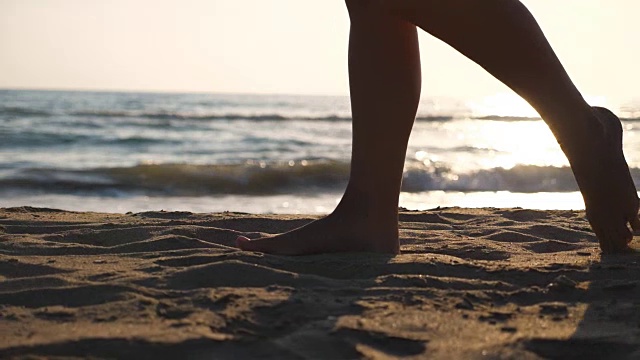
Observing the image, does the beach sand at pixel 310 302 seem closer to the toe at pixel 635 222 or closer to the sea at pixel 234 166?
the toe at pixel 635 222

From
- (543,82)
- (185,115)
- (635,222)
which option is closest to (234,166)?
(635,222)

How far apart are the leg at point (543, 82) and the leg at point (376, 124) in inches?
3.1

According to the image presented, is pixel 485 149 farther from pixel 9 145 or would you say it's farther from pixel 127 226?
pixel 127 226

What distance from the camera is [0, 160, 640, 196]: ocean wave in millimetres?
6406

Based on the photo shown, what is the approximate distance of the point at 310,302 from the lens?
1415mm

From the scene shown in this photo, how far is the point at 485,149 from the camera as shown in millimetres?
11828

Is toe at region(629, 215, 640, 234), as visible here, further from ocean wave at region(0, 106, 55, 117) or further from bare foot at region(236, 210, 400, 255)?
ocean wave at region(0, 106, 55, 117)

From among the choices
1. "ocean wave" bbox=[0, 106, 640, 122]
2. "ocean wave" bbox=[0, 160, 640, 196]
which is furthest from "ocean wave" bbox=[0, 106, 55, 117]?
"ocean wave" bbox=[0, 160, 640, 196]

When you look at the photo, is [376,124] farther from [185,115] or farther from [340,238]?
[185,115]

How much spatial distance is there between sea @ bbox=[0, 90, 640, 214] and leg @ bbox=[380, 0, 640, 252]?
25 cm

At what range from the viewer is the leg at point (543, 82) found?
1712 millimetres

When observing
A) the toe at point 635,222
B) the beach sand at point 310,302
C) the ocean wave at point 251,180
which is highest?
the ocean wave at point 251,180

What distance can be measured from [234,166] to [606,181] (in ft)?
18.2

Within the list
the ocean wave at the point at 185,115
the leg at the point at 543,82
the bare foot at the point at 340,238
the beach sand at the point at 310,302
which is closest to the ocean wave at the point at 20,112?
the ocean wave at the point at 185,115
